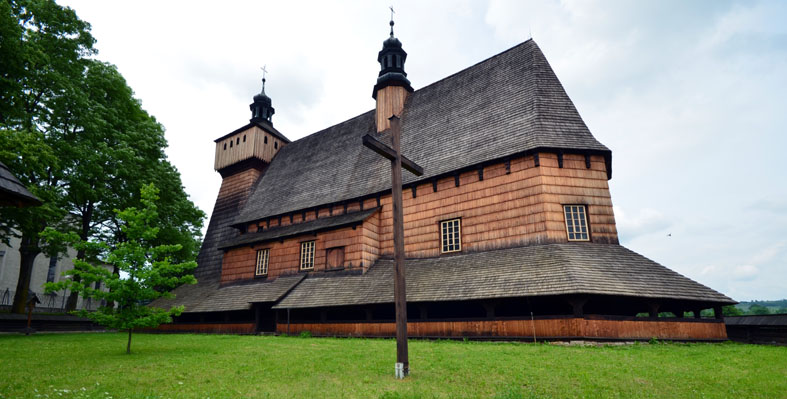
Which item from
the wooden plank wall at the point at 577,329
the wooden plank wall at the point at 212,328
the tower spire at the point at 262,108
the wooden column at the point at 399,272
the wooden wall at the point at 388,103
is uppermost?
the tower spire at the point at 262,108

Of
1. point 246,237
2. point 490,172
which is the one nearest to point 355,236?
point 490,172

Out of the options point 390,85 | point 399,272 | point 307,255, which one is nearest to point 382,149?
point 399,272

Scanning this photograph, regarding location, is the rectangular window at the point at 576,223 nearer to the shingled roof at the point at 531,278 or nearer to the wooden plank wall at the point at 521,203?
the wooden plank wall at the point at 521,203

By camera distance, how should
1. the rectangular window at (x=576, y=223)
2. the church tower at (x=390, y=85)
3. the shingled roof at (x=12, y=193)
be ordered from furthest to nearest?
1. the church tower at (x=390, y=85)
2. the rectangular window at (x=576, y=223)
3. the shingled roof at (x=12, y=193)

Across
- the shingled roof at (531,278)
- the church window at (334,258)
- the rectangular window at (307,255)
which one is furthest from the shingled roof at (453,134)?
the shingled roof at (531,278)

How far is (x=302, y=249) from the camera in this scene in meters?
21.9

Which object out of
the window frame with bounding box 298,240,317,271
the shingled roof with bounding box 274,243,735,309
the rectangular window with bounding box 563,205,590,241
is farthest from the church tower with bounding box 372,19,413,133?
the rectangular window with bounding box 563,205,590,241

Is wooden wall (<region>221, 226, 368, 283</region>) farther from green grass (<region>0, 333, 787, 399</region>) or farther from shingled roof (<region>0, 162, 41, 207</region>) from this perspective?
shingled roof (<region>0, 162, 41, 207</region>)

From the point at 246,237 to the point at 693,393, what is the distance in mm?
23516

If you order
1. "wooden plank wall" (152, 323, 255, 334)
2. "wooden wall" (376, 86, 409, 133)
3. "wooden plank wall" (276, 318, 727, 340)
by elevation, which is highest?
"wooden wall" (376, 86, 409, 133)

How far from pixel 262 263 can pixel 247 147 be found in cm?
1174

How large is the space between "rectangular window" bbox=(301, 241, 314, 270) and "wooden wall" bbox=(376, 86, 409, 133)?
8028 mm

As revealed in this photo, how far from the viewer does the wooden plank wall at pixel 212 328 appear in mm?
21094

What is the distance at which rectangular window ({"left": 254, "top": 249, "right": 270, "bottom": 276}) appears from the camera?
23484 millimetres
